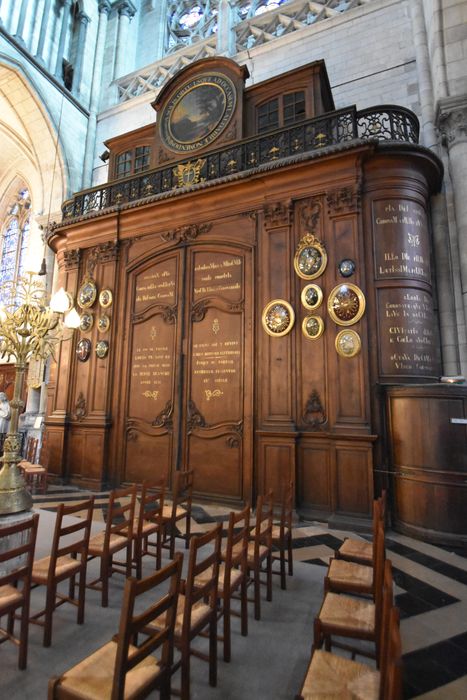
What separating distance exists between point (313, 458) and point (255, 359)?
178cm

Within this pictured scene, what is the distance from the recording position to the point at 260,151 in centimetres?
704

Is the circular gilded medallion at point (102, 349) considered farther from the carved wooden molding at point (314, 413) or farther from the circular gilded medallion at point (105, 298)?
the carved wooden molding at point (314, 413)

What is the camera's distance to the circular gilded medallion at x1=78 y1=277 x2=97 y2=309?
8148mm

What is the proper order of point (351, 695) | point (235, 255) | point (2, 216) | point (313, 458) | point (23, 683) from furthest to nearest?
point (2, 216), point (235, 255), point (313, 458), point (23, 683), point (351, 695)

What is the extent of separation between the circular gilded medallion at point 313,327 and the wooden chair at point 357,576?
3.57 metres

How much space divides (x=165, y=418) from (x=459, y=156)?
6.95m

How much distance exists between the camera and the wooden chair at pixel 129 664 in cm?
152

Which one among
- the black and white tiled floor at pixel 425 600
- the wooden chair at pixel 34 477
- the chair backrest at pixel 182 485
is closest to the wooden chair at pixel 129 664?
the black and white tiled floor at pixel 425 600

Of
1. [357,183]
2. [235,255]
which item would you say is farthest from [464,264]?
[235,255]

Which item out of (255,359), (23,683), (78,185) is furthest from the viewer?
(78,185)

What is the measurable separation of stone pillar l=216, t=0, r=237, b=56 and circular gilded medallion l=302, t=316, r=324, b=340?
9.64 metres

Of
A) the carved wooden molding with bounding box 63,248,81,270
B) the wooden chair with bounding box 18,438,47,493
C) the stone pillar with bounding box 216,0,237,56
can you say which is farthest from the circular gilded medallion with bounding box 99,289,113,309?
the stone pillar with bounding box 216,0,237,56

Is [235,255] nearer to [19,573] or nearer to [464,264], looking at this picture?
[464,264]

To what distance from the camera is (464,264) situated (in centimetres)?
661
